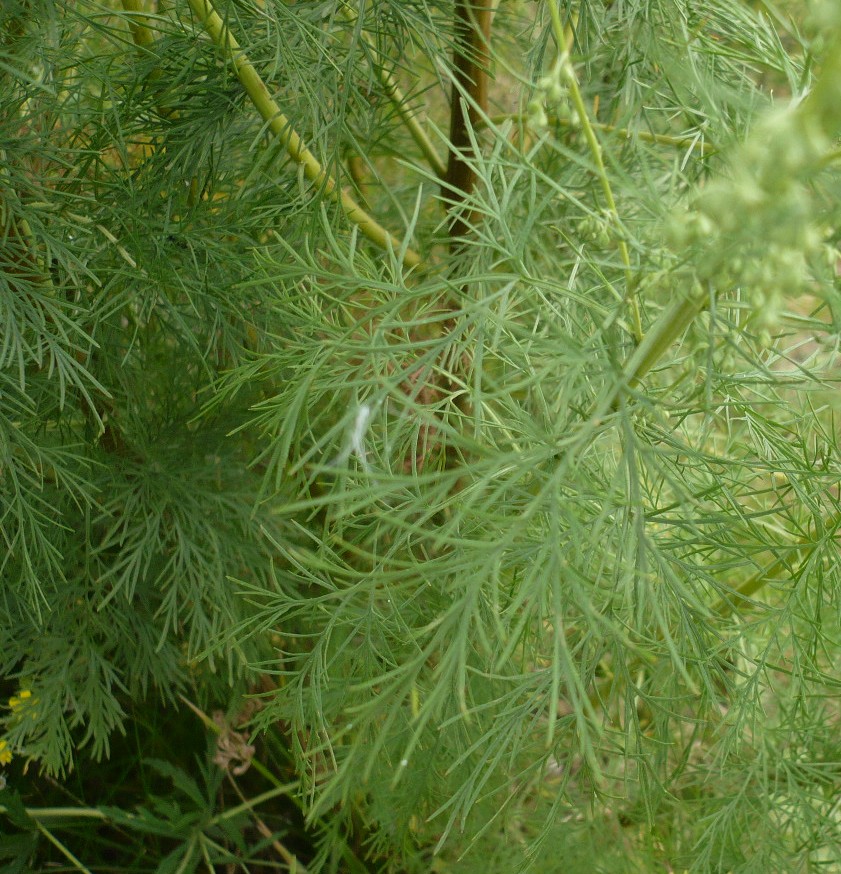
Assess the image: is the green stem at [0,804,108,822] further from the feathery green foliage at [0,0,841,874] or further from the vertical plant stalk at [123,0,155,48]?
the vertical plant stalk at [123,0,155,48]

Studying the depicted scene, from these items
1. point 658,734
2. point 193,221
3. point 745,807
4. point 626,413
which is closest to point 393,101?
point 193,221

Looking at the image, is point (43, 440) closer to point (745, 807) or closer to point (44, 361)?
point (44, 361)

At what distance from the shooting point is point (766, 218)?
0.38 meters

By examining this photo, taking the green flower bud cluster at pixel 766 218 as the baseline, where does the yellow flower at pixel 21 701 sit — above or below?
below

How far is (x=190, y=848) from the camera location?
3.26 ft

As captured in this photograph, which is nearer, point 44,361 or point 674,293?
point 674,293

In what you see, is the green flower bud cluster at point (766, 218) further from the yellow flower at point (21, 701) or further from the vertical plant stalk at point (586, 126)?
the yellow flower at point (21, 701)

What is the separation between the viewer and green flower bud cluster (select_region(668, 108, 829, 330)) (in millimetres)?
359

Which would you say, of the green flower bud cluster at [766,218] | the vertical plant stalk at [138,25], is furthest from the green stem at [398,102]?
the green flower bud cluster at [766,218]

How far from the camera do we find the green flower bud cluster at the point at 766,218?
0.36 meters

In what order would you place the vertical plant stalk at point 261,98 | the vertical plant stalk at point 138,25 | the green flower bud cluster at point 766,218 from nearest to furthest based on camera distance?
1. the green flower bud cluster at point 766,218
2. the vertical plant stalk at point 261,98
3. the vertical plant stalk at point 138,25

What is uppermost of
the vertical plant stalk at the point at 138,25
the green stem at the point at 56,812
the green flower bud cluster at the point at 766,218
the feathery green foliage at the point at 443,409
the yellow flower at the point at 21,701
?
the green flower bud cluster at the point at 766,218

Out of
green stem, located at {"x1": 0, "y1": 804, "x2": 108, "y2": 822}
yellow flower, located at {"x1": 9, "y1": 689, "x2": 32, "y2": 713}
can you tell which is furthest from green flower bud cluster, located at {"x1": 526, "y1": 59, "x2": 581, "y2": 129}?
green stem, located at {"x1": 0, "y1": 804, "x2": 108, "y2": 822}

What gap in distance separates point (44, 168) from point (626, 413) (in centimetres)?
63
